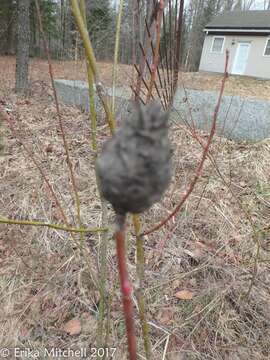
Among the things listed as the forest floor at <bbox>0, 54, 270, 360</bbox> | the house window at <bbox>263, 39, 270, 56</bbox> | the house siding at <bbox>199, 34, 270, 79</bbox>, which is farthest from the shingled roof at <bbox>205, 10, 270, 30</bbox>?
the forest floor at <bbox>0, 54, 270, 360</bbox>

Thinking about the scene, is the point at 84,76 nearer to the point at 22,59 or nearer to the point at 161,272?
the point at 22,59

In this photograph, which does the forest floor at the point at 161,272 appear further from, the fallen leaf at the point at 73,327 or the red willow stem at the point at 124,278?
the red willow stem at the point at 124,278

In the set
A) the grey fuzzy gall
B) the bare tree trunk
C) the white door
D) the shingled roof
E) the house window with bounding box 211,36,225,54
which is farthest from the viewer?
the house window with bounding box 211,36,225,54

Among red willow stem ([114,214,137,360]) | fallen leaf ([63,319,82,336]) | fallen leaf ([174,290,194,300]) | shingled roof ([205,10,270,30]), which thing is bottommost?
fallen leaf ([63,319,82,336])

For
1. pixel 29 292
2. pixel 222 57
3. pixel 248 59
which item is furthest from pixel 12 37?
pixel 29 292

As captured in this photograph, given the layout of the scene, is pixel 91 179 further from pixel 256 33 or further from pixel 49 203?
pixel 256 33

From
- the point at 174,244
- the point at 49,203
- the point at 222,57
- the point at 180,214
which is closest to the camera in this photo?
→ the point at 174,244

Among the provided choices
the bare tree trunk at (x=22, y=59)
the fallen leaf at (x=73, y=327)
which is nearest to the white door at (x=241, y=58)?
the bare tree trunk at (x=22, y=59)

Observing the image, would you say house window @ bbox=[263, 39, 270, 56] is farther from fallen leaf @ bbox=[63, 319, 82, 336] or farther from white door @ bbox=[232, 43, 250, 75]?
fallen leaf @ bbox=[63, 319, 82, 336]
